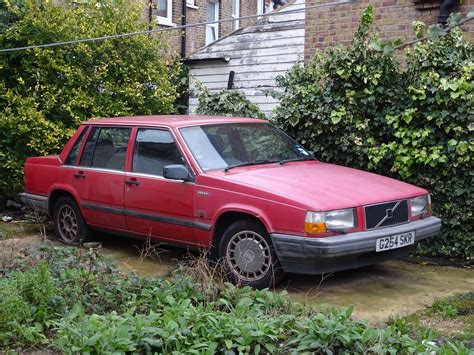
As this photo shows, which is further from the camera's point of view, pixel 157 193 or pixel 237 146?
pixel 237 146

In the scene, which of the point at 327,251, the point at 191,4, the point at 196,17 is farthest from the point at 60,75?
the point at 196,17

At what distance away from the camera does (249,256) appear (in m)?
6.14

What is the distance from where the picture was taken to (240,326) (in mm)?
4113

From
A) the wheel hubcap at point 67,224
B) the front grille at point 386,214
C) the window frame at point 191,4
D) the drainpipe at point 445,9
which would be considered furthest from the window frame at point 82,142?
the window frame at point 191,4

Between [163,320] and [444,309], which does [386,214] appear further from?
[163,320]

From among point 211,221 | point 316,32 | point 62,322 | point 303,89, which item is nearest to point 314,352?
point 62,322

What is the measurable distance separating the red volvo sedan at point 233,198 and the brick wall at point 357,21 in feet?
9.78

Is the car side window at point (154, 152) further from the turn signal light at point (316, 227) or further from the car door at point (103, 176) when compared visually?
the turn signal light at point (316, 227)

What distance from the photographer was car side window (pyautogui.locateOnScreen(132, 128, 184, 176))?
Result: 23.0 ft

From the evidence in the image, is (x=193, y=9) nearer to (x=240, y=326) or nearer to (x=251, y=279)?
(x=251, y=279)

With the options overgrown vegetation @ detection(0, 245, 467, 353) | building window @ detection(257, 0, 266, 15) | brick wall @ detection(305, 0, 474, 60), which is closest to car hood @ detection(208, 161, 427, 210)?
overgrown vegetation @ detection(0, 245, 467, 353)

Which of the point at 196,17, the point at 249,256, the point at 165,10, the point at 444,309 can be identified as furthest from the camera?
the point at 196,17

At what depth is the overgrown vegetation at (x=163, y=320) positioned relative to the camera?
13.0ft

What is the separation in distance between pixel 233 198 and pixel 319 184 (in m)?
0.82
